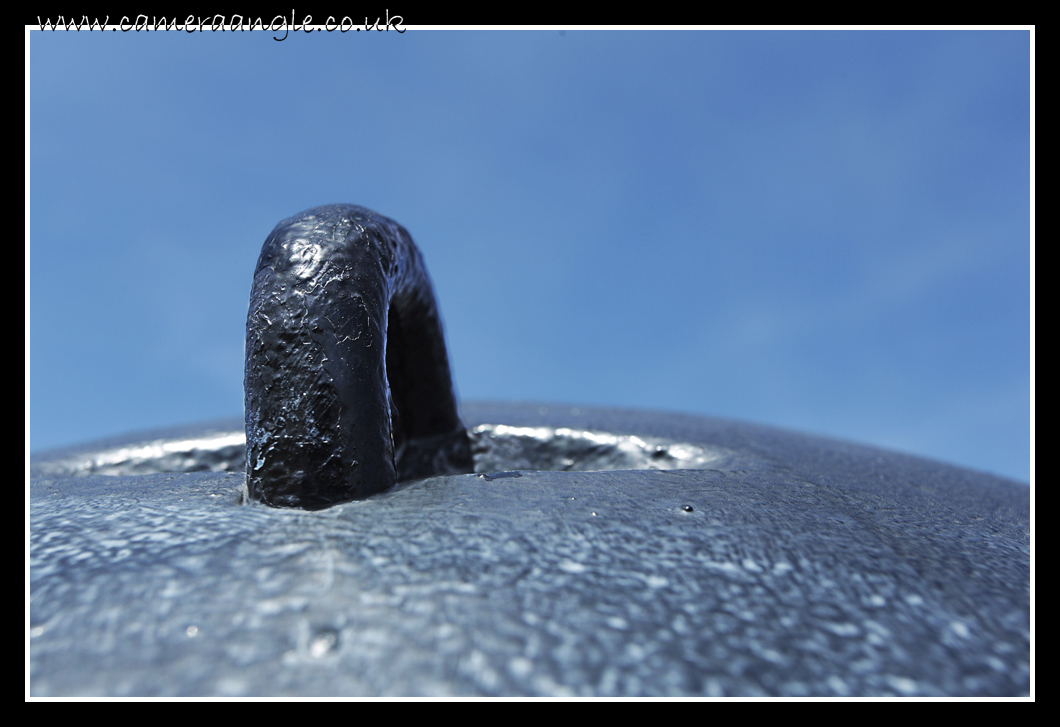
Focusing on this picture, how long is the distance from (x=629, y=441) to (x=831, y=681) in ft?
4.12

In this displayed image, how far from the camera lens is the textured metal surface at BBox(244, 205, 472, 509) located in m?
1.00

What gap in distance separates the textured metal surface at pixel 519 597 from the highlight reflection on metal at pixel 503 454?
717 millimetres

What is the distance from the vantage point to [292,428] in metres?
1.01

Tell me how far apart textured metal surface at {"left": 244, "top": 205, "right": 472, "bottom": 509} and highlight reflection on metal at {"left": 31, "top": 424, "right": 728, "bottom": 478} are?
747 millimetres

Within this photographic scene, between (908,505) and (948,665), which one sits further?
(908,505)

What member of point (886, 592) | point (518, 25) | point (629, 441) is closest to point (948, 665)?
point (886, 592)

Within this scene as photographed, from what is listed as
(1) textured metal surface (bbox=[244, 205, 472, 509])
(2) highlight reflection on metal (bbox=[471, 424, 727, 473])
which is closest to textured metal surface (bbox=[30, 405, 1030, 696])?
(1) textured metal surface (bbox=[244, 205, 472, 509])

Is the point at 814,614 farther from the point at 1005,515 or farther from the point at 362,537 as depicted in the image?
the point at 1005,515

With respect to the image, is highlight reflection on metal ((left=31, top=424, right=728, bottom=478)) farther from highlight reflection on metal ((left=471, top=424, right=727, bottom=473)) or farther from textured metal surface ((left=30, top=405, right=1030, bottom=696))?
textured metal surface ((left=30, top=405, right=1030, bottom=696))

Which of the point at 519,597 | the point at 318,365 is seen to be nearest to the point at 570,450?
the point at 318,365

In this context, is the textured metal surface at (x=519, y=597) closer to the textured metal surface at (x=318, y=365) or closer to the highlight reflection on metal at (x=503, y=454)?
the textured metal surface at (x=318, y=365)

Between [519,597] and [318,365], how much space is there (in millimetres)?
527

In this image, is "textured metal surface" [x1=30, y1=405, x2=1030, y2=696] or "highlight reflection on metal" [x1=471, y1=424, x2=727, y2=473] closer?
"textured metal surface" [x1=30, y1=405, x2=1030, y2=696]

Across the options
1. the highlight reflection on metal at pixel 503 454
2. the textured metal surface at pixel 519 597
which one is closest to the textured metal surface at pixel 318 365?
the textured metal surface at pixel 519 597
